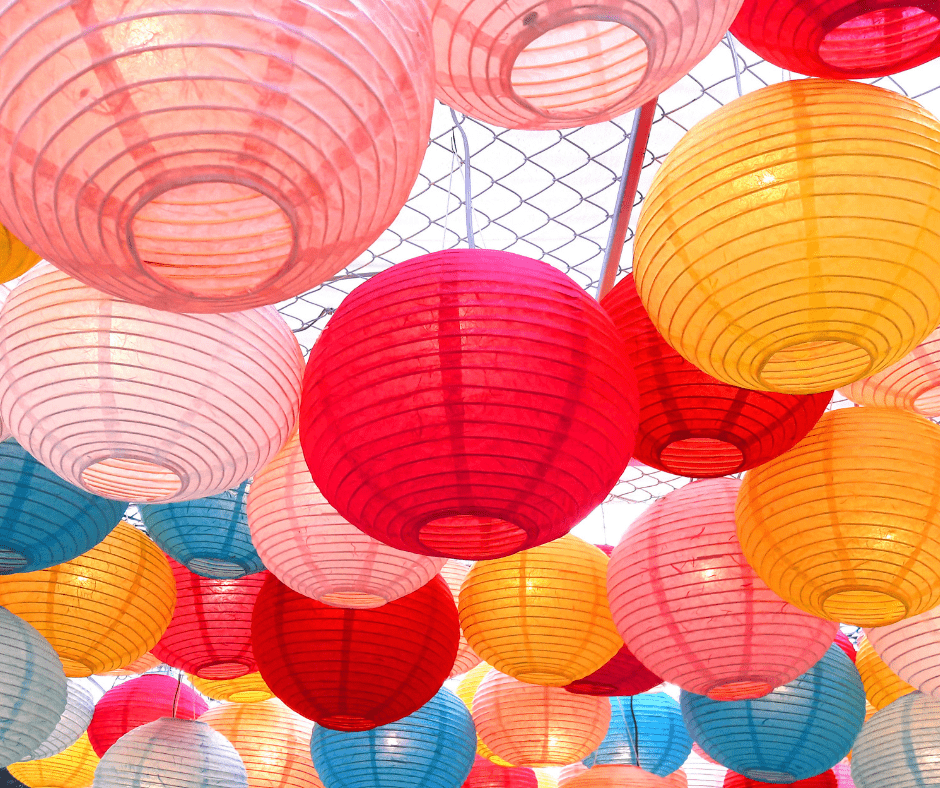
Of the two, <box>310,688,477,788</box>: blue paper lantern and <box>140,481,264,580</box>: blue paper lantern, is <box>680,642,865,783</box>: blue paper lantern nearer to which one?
<box>310,688,477,788</box>: blue paper lantern

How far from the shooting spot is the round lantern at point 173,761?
2529 mm

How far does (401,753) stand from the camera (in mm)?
→ 2391

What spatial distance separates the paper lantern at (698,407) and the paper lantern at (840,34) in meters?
0.47

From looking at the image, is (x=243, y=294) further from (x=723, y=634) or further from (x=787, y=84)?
(x=723, y=634)

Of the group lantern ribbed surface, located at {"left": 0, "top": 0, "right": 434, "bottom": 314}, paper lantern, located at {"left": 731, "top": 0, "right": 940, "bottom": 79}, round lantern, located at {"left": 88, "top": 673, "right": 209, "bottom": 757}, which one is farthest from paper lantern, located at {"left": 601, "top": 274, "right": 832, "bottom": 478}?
round lantern, located at {"left": 88, "top": 673, "right": 209, "bottom": 757}

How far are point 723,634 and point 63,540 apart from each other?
1.31 metres

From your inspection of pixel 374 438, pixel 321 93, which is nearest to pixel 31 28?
pixel 321 93

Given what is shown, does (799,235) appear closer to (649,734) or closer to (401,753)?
(401,753)

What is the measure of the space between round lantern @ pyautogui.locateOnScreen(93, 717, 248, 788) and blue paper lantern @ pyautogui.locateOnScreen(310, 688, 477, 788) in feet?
0.90

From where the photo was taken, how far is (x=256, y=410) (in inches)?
57.6

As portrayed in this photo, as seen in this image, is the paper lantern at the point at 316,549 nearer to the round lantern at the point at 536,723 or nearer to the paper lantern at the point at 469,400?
the paper lantern at the point at 469,400

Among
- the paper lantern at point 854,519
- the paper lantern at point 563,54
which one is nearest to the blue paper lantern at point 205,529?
the paper lantern at point 854,519

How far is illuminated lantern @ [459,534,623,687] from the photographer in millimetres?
2070

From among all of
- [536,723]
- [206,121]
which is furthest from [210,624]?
[206,121]
